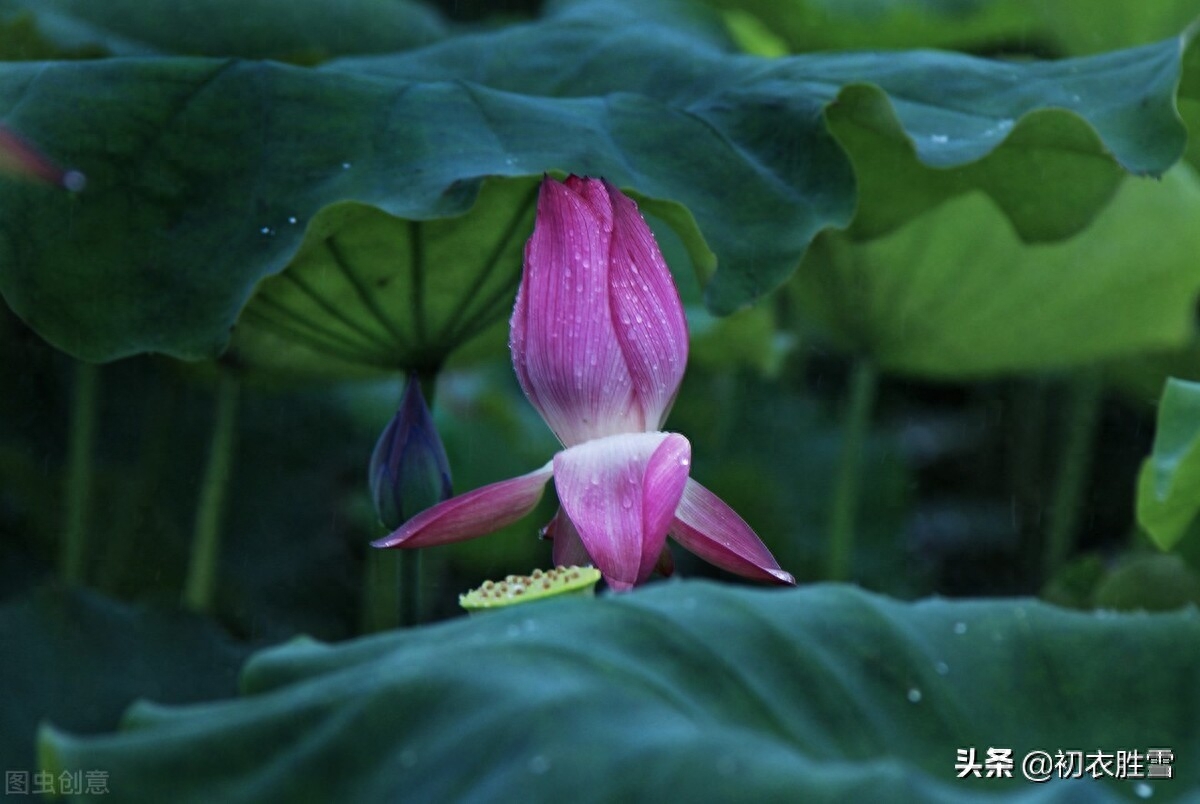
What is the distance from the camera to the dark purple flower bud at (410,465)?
0.90 meters

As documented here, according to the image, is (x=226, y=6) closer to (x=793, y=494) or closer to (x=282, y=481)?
(x=282, y=481)

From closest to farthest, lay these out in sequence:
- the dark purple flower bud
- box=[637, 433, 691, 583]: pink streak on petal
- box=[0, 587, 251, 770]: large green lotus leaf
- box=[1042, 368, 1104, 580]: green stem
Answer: box=[637, 433, 691, 583]: pink streak on petal < the dark purple flower bud < box=[0, 587, 251, 770]: large green lotus leaf < box=[1042, 368, 1104, 580]: green stem

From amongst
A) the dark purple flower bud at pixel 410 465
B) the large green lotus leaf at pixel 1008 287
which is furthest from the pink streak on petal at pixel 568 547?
the large green lotus leaf at pixel 1008 287

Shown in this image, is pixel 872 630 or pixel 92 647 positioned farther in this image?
pixel 92 647

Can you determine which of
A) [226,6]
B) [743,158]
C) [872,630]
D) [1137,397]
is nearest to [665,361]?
[872,630]

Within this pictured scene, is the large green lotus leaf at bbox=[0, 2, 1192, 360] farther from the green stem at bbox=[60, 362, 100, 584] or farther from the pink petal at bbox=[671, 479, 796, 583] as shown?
the green stem at bbox=[60, 362, 100, 584]

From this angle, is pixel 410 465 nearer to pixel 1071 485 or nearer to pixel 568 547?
pixel 568 547

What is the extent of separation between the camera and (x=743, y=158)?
104 centimetres

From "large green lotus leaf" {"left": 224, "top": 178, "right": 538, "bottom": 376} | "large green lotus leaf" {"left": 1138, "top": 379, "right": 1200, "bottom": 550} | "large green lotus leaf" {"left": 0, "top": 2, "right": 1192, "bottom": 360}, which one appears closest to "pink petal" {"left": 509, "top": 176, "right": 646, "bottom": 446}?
"large green lotus leaf" {"left": 0, "top": 2, "right": 1192, "bottom": 360}

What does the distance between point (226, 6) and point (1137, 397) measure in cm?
139

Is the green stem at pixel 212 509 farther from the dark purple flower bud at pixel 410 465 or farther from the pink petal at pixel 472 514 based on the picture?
the pink petal at pixel 472 514

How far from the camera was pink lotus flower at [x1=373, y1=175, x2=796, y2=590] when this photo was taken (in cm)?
77

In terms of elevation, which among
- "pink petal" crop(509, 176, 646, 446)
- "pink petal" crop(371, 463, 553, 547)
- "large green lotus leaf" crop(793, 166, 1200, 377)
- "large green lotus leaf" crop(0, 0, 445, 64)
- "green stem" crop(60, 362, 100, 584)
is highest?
"large green lotus leaf" crop(0, 0, 445, 64)

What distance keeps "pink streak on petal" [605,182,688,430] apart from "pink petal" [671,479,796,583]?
49 mm
